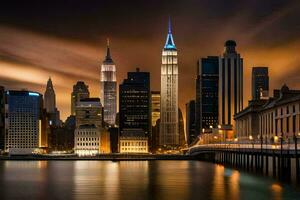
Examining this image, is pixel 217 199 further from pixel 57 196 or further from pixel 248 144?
pixel 248 144

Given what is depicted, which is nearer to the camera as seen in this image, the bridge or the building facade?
the bridge

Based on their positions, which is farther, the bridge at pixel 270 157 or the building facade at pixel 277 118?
the building facade at pixel 277 118

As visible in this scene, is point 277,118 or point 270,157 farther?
point 277,118

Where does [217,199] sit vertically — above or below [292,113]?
below

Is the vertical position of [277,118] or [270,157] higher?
[277,118]

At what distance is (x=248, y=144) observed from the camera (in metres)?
118

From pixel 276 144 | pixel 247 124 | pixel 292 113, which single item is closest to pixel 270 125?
pixel 292 113

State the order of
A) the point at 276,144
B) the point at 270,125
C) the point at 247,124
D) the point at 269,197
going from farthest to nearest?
the point at 247,124, the point at 270,125, the point at 276,144, the point at 269,197

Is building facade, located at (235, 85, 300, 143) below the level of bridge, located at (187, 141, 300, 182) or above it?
above

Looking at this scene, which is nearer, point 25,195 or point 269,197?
point 269,197

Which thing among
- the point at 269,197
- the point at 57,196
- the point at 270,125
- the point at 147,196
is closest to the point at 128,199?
the point at 147,196

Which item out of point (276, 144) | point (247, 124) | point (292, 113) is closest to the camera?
point (276, 144)

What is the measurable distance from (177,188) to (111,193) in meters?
10.9

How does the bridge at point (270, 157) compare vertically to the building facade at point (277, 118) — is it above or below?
below
